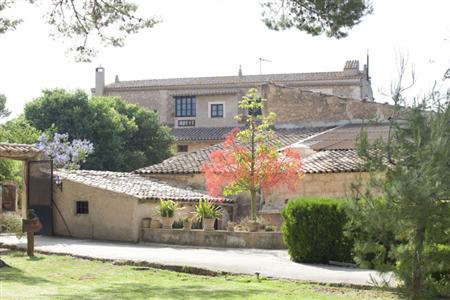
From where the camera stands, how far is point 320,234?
17.6 meters

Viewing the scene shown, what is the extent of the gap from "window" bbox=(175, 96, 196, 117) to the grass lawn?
38326 mm

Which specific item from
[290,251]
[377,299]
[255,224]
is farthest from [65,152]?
[377,299]

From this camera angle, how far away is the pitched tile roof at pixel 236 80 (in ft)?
178

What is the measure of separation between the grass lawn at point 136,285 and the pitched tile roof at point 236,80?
130 feet

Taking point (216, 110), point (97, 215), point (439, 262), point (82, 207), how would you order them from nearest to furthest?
point (439, 262) → point (97, 215) → point (82, 207) → point (216, 110)

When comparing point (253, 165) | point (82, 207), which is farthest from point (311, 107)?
point (82, 207)

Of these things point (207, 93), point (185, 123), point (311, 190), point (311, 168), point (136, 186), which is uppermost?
point (207, 93)

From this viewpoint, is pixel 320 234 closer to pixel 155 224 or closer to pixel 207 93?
pixel 155 224

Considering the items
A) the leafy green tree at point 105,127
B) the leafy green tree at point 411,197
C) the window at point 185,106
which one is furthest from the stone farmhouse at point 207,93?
the leafy green tree at point 411,197

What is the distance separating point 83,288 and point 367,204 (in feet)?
17.2

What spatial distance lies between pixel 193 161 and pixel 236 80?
27296 mm

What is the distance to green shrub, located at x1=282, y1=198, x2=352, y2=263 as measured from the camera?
57.6 feet

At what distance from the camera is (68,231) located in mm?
25453

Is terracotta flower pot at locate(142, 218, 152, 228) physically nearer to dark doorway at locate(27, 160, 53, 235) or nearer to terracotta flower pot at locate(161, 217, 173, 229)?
terracotta flower pot at locate(161, 217, 173, 229)
